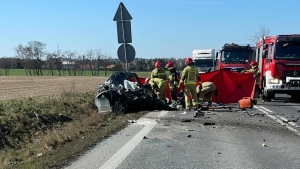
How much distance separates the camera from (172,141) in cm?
700

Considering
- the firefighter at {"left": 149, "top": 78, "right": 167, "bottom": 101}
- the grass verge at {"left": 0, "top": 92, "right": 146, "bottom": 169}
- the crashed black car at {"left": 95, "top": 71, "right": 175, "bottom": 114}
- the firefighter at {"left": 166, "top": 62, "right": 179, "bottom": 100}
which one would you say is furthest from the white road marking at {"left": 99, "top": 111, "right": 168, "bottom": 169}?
the firefighter at {"left": 166, "top": 62, "right": 179, "bottom": 100}

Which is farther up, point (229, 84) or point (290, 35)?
point (290, 35)

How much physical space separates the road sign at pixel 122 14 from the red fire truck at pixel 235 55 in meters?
11.4

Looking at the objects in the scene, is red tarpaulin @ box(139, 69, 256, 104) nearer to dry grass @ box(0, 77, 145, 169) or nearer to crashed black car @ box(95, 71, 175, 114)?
crashed black car @ box(95, 71, 175, 114)

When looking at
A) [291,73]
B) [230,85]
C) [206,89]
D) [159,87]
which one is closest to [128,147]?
[159,87]

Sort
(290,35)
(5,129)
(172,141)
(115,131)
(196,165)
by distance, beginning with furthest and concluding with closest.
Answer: (290,35) → (5,129) → (115,131) → (172,141) → (196,165)

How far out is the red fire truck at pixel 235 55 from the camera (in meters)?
22.3

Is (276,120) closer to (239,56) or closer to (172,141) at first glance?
(172,141)

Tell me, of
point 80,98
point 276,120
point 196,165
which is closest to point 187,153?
point 196,165

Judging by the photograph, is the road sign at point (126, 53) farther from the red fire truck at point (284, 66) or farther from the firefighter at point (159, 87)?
the red fire truck at point (284, 66)

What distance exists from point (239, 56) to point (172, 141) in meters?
16.6

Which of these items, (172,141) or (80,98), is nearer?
(172,141)

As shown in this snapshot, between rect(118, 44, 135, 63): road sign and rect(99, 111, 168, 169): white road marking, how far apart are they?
127 inches

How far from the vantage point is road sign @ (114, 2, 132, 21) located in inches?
476
